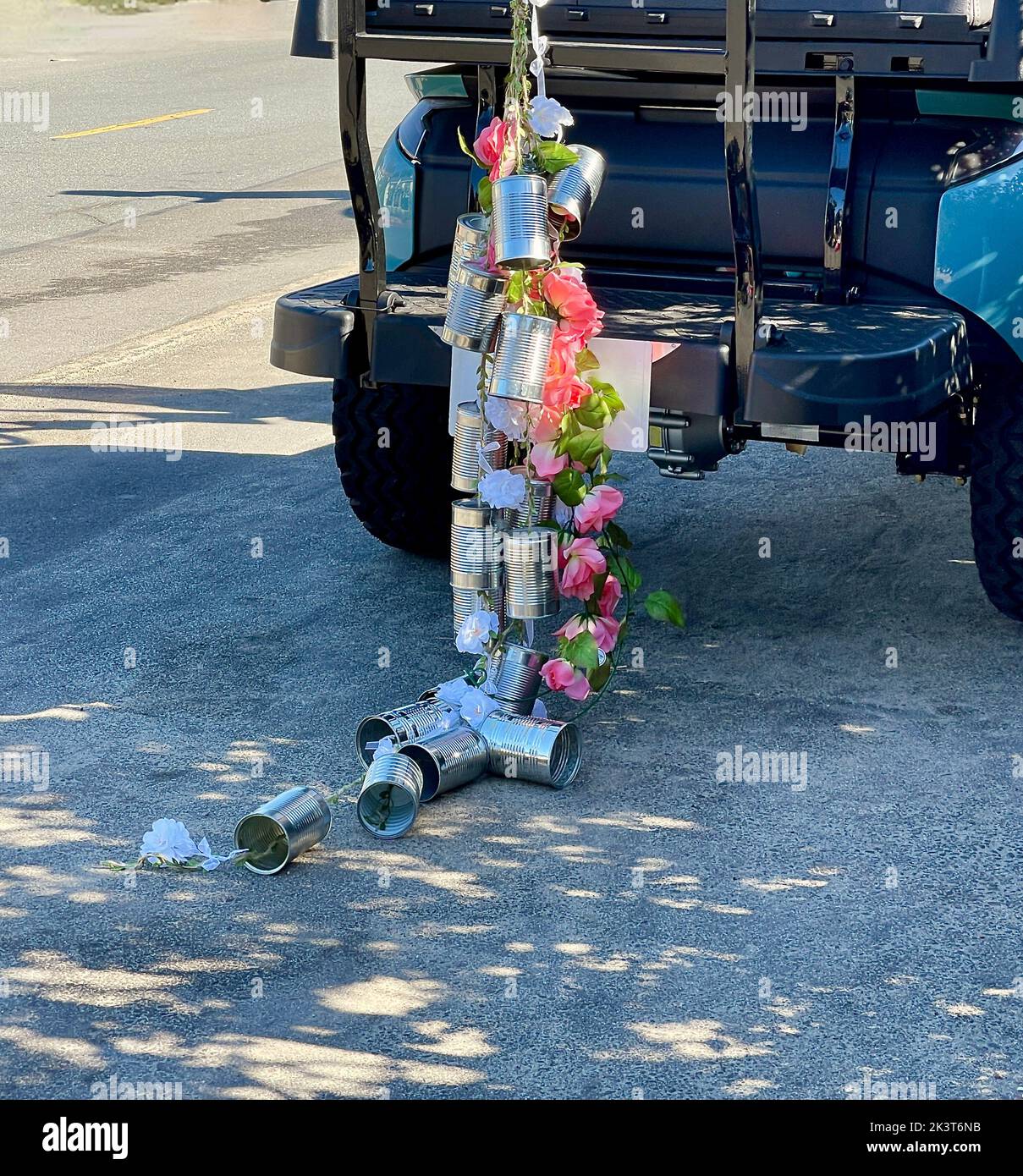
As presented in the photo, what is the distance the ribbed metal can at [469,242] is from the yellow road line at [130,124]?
12170mm

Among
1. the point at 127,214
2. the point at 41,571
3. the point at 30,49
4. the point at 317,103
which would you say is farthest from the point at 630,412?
the point at 30,49

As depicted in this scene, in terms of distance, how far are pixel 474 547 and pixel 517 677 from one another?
36 cm

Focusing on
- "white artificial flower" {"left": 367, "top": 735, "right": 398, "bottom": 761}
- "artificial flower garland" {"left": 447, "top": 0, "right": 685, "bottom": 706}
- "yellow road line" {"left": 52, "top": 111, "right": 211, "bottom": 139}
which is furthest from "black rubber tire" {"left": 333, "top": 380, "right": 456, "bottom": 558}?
"yellow road line" {"left": 52, "top": 111, "right": 211, "bottom": 139}

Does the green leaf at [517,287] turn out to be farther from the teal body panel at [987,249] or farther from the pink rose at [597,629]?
the teal body panel at [987,249]

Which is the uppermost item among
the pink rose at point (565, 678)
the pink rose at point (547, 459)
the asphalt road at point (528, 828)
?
the pink rose at point (547, 459)

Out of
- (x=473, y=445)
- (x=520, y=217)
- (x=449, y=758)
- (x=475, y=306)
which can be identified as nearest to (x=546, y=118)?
(x=520, y=217)

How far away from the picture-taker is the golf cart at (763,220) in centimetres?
444

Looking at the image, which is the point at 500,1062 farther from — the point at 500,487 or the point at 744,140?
the point at 744,140

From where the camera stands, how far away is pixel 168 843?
401cm

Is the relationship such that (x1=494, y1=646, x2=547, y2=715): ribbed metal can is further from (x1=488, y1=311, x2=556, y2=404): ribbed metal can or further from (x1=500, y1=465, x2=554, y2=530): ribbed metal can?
(x1=488, y1=311, x2=556, y2=404): ribbed metal can

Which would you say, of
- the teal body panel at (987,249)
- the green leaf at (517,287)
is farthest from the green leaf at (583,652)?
the teal body panel at (987,249)

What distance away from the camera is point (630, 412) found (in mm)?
4555

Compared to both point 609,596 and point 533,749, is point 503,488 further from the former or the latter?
point 533,749

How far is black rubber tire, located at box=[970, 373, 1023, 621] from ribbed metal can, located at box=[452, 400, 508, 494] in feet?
4.38
